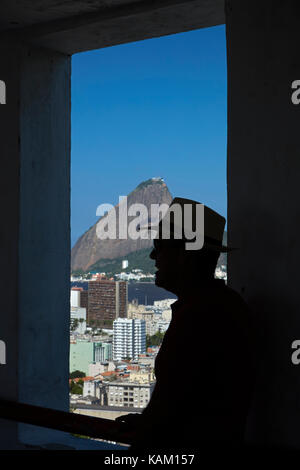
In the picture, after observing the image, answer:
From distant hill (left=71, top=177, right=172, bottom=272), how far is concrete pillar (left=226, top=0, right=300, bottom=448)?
0.47m

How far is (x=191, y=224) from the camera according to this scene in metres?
1.94


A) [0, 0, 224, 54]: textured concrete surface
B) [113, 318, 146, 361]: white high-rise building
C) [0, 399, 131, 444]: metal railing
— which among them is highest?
[0, 0, 224, 54]: textured concrete surface

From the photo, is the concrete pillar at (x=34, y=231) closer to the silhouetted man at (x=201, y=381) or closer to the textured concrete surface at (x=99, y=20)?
the textured concrete surface at (x=99, y=20)

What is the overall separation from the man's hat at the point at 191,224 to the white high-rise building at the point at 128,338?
3.69 feet

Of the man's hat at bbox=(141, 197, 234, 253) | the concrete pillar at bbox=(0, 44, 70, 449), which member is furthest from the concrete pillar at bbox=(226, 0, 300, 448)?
the concrete pillar at bbox=(0, 44, 70, 449)

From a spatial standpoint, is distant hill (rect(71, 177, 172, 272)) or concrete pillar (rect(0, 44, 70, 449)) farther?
concrete pillar (rect(0, 44, 70, 449))

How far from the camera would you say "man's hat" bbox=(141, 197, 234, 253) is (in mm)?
1914

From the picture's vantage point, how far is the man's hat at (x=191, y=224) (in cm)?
191

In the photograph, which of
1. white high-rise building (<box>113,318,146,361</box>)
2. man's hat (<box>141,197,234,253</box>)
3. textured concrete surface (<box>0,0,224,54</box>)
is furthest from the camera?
white high-rise building (<box>113,318,146,361</box>)

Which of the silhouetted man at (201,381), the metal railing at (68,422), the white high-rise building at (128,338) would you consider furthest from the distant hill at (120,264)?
the silhouetted man at (201,381)

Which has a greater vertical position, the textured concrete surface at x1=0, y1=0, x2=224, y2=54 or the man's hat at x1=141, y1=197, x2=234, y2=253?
the textured concrete surface at x1=0, y1=0, x2=224, y2=54

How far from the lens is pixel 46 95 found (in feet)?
10.4

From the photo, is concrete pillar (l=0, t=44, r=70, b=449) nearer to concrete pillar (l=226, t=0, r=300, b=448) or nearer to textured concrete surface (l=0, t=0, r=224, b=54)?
textured concrete surface (l=0, t=0, r=224, b=54)
